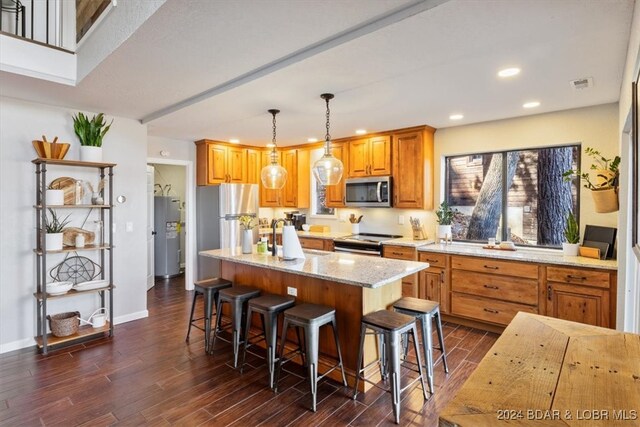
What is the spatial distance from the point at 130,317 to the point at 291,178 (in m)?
3.34

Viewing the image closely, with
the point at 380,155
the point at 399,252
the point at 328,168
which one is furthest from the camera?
the point at 380,155

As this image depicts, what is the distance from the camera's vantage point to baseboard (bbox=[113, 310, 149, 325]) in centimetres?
411

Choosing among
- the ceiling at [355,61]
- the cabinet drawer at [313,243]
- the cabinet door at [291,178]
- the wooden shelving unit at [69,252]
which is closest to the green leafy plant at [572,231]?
the ceiling at [355,61]

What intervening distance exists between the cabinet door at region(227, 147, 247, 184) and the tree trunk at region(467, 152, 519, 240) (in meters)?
3.78

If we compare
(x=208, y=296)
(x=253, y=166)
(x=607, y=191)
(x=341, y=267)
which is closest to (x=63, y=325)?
(x=208, y=296)

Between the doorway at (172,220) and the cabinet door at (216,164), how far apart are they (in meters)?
0.37

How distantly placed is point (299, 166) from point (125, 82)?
3515mm

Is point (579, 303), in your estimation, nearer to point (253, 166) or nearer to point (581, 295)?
point (581, 295)

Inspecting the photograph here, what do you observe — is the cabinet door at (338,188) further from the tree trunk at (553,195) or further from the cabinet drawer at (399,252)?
the tree trunk at (553,195)

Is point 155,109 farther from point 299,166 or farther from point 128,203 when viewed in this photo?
point 299,166

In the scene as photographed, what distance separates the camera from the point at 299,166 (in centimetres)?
620

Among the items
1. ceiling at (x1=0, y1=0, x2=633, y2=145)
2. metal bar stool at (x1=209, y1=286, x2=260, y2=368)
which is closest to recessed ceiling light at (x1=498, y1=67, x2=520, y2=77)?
ceiling at (x1=0, y1=0, x2=633, y2=145)

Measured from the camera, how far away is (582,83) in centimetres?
294

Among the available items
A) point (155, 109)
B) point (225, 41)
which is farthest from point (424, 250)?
point (155, 109)
